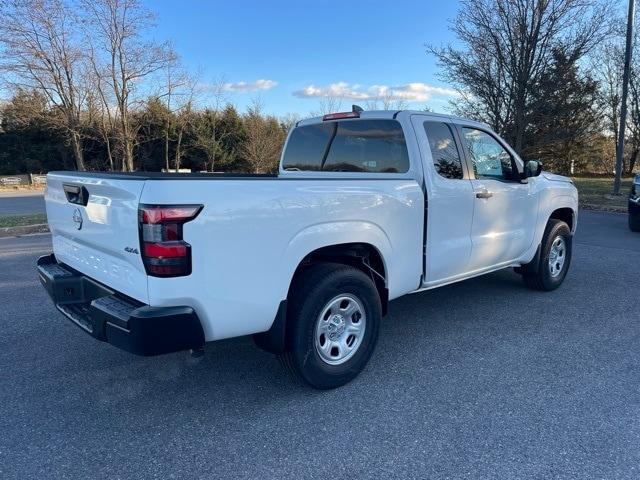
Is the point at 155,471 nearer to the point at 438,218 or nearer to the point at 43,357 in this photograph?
the point at 43,357

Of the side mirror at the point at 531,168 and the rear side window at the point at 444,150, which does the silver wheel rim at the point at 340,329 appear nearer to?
the rear side window at the point at 444,150

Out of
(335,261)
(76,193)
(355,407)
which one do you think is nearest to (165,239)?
(76,193)

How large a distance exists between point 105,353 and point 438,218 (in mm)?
3001

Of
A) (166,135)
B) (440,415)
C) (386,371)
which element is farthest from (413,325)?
(166,135)

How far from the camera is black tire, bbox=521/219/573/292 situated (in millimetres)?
5418

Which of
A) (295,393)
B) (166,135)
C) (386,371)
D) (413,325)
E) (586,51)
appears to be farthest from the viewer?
(166,135)

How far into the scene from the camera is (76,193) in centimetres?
310

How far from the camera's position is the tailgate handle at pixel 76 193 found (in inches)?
118

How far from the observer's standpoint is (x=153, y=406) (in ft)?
10.2

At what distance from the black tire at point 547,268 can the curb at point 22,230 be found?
34.2ft

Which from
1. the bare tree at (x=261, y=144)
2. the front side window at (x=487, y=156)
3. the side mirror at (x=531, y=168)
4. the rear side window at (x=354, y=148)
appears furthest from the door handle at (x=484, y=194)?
the bare tree at (x=261, y=144)

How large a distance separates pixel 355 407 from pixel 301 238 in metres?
1.18

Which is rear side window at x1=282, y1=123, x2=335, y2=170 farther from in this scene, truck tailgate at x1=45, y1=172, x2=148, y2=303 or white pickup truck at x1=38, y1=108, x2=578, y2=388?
truck tailgate at x1=45, y1=172, x2=148, y2=303

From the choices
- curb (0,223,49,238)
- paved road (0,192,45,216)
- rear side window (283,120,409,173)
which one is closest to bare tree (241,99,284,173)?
paved road (0,192,45,216)
